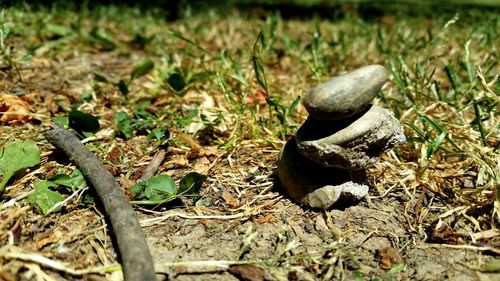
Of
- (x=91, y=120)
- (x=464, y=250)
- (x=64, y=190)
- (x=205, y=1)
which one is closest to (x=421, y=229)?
(x=464, y=250)

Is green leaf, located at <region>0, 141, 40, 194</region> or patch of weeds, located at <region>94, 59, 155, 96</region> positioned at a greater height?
patch of weeds, located at <region>94, 59, 155, 96</region>

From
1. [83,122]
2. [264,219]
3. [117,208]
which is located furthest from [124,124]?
[264,219]

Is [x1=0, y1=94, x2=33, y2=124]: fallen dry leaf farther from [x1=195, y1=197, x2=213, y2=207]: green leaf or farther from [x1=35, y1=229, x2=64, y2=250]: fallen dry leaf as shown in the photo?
[x1=195, y1=197, x2=213, y2=207]: green leaf

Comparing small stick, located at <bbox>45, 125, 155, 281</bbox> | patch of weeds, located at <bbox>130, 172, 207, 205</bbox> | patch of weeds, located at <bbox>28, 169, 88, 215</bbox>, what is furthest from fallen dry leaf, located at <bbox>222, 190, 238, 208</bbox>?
patch of weeds, located at <bbox>28, 169, 88, 215</bbox>

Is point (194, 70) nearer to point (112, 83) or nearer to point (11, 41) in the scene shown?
point (112, 83)

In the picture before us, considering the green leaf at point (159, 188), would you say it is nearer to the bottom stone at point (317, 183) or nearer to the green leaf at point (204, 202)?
the green leaf at point (204, 202)

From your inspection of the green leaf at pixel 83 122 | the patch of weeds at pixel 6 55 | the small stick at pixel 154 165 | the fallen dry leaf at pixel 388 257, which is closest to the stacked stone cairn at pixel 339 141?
the fallen dry leaf at pixel 388 257

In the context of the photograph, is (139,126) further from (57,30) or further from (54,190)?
(57,30)
